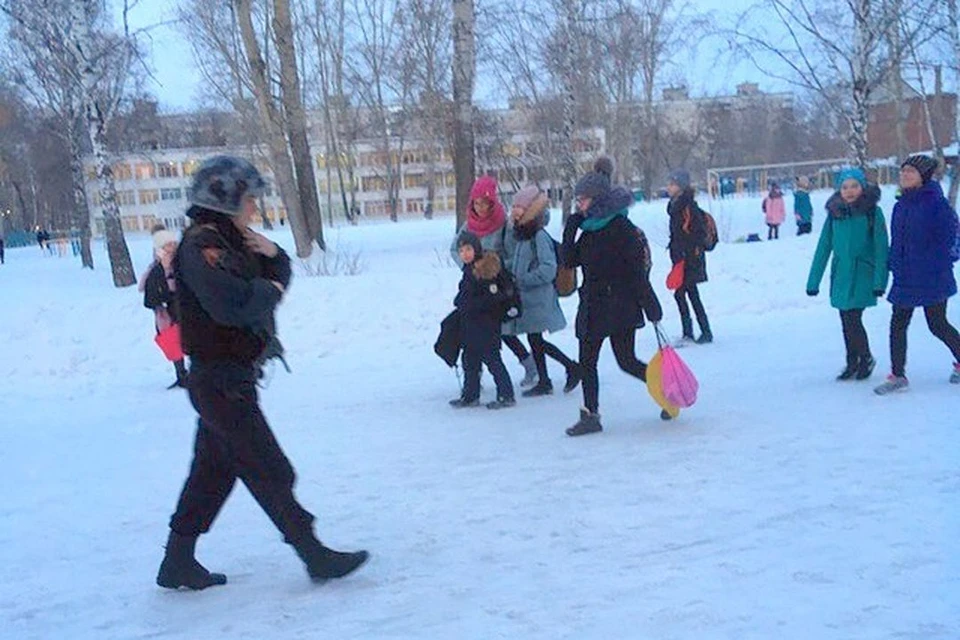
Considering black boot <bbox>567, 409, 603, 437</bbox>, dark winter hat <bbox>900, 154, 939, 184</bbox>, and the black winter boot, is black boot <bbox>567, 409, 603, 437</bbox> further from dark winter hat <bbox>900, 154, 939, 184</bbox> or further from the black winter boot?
dark winter hat <bbox>900, 154, 939, 184</bbox>

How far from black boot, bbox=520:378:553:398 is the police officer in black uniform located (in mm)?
4130

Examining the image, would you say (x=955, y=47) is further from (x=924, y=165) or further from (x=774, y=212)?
(x=924, y=165)

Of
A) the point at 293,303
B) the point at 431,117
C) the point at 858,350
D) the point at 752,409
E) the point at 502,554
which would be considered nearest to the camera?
the point at 502,554

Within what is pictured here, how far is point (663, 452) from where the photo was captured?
19.8 feet

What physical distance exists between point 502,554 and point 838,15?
1983cm

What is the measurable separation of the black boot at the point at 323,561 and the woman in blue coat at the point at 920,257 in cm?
463

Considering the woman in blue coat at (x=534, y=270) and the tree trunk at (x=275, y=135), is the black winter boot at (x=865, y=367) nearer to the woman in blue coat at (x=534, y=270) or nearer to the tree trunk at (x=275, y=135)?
the woman in blue coat at (x=534, y=270)

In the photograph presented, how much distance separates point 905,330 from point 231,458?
5240 millimetres

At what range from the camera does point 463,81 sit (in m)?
17.4

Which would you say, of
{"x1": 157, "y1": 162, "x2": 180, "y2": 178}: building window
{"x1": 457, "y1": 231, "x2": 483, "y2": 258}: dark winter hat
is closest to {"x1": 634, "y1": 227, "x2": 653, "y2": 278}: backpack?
{"x1": 457, "y1": 231, "x2": 483, "y2": 258}: dark winter hat

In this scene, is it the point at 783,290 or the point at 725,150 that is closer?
the point at 783,290

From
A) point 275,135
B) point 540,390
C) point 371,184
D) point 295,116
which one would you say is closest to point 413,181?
point 371,184

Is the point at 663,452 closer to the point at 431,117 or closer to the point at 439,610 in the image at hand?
the point at 439,610

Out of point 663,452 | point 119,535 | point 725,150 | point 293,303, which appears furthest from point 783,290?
point 725,150
